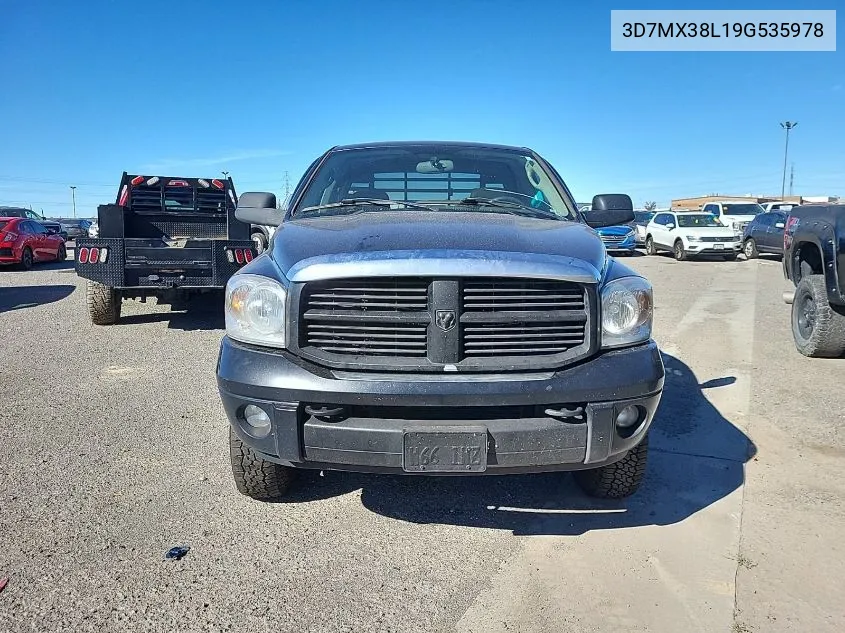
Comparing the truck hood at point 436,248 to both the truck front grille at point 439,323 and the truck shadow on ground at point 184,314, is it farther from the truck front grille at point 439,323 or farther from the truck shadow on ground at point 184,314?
the truck shadow on ground at point 184,314

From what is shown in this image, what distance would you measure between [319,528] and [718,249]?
777 inches

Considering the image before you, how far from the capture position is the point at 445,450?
7.68ft

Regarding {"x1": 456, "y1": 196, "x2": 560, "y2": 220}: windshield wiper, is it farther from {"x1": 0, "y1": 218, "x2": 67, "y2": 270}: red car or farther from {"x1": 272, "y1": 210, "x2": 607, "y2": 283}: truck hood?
{"x1": 0, "y1": 218, "x2": 67, "y2": 270}: red car

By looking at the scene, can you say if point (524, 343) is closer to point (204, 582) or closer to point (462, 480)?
point (462, 480)

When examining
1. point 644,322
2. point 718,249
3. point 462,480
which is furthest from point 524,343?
point 718,249

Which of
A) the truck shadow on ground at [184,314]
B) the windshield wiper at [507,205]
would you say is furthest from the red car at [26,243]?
the windshield wiper at [507,205]

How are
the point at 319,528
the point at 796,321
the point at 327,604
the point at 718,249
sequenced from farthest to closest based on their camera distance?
the point at 718,249 < the point at 796,321 < the point at 319,528 < the point at 327,604

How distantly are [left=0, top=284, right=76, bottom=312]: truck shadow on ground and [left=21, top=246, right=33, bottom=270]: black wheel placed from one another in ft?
15.5

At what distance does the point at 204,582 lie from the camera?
2449 mm

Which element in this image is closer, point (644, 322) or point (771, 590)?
point (771, 590)

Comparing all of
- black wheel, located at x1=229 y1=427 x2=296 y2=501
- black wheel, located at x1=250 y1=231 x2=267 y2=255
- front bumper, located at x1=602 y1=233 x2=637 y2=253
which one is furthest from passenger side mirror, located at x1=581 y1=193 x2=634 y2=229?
front bumper, located at x1=602 y1=233 x2=637 y2=253

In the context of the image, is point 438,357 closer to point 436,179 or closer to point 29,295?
point 436,179

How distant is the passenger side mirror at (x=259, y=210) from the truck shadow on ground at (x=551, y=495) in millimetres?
1595

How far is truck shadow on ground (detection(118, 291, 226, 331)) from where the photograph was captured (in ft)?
26.5
